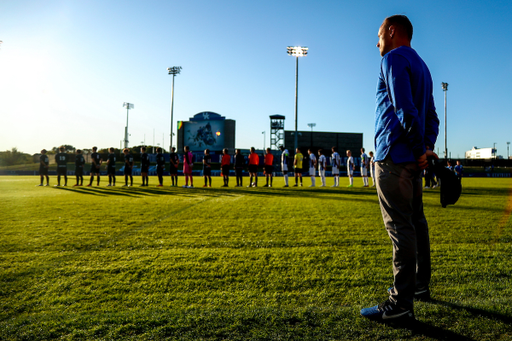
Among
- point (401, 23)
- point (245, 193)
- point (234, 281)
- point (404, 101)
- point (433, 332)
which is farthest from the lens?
point (245, 193)

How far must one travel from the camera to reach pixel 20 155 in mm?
54312

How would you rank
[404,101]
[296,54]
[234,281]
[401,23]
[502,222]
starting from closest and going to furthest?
[404,101] → [401,23] → [234,281] → [502,222] → [296,54]

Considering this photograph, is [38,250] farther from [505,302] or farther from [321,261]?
[505,302]

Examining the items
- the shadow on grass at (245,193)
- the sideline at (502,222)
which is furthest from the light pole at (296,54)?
the sideline at (502,222)

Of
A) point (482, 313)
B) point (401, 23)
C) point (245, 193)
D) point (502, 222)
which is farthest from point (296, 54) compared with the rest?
point (482, 313)

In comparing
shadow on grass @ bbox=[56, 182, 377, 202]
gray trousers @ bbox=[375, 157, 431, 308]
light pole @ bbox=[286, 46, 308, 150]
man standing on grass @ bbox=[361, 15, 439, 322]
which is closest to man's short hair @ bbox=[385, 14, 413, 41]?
man standing on grass @ bbox=[361, 15, 439, 322]

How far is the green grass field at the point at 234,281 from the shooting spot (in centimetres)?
202

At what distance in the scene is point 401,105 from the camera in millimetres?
2119

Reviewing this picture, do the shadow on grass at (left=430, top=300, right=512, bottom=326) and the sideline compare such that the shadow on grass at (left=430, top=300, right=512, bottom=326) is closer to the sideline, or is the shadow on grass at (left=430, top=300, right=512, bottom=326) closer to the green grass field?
the green grass field

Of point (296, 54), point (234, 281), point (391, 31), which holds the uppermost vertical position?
point (296, 54)

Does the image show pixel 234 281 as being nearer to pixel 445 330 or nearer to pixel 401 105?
pixel 445 330

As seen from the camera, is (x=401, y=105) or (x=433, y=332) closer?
(x=433, y=332)

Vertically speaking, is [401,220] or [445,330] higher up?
[401,220]

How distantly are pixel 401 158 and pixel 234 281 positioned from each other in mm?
1768
